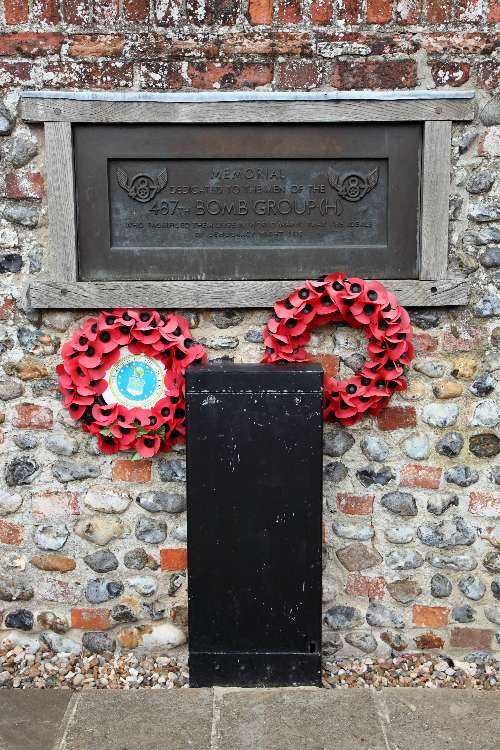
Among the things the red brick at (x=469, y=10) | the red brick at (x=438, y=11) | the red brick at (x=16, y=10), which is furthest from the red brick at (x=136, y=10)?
the red brick at (x=469, y=10)

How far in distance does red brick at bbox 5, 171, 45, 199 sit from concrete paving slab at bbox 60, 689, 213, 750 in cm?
213

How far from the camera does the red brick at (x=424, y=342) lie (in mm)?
3082

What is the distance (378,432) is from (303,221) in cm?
98

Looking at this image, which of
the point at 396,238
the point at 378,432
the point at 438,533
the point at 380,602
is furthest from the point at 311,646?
the point at 396,238

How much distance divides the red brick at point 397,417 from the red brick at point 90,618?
152cm

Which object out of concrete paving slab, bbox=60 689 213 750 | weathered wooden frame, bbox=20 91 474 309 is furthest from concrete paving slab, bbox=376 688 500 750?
weathered wooden frame, bbox=20 91 474 309

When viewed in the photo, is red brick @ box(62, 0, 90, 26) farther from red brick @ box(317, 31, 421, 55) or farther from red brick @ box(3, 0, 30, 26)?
red brick @ box(317, 31, 421, 55)

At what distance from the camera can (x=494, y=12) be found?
9.37ft

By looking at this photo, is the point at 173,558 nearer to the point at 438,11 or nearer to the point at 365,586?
the point at 365,586

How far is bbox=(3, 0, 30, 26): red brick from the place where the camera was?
286cm

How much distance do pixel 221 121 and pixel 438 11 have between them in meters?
0.98

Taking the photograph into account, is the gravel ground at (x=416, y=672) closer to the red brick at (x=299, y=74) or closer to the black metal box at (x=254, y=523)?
the black metal box at (x=254, y=523)

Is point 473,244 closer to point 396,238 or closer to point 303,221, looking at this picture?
point 396,238

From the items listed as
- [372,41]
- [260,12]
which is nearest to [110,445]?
[260,12]
